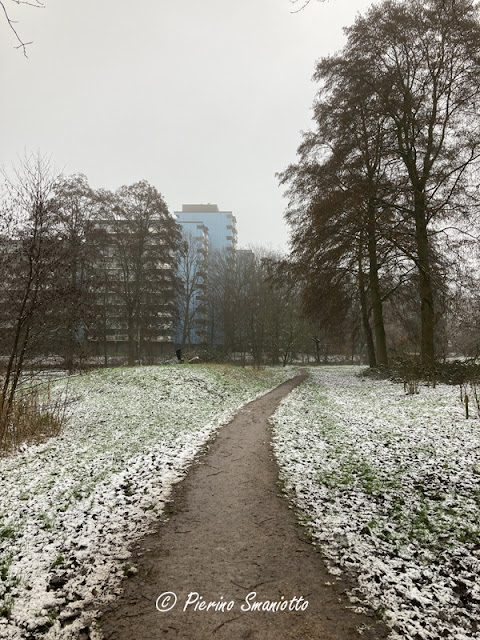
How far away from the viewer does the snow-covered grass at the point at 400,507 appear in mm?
2613

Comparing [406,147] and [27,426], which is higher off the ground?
[406,147]

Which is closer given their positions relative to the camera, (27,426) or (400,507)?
(400,507)

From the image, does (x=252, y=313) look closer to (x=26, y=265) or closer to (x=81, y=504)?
(x=26, y=265)

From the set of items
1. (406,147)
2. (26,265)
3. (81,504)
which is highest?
(406,147)

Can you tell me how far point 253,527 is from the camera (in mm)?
3781

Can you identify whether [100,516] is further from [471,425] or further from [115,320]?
[115,320]

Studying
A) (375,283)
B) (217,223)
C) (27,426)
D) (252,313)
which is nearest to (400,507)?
(27,426)

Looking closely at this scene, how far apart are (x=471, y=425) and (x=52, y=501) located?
7.16m

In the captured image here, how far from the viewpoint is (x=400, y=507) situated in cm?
412

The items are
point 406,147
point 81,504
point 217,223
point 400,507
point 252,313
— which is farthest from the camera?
point 217,223

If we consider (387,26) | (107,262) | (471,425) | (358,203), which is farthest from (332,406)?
(107,262)

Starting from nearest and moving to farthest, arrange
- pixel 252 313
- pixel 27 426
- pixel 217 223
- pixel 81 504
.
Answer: pixel 81 504, pixel 27 426, pixel 252 313, pixel 217 223

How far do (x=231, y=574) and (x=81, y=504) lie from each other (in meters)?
2.27

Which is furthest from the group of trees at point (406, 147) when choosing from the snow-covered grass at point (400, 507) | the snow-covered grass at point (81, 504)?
the snow-covered grass at point (81, 504)
